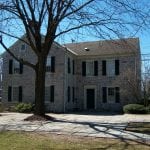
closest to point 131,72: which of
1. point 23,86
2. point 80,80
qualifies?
point 80,80

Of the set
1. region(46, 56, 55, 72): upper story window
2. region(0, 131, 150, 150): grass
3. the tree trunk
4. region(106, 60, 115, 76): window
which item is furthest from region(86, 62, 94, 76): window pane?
region(0, 131, 150, 150): grass

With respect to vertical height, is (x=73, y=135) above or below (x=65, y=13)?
below

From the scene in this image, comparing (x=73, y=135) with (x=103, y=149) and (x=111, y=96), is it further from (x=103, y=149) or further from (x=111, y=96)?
(x=111, y=96)

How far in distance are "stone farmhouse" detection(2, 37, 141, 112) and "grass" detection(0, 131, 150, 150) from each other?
19.2 m

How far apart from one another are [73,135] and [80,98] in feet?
74.3

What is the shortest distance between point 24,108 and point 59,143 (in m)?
20.1

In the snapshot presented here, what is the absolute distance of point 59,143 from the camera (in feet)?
46.6

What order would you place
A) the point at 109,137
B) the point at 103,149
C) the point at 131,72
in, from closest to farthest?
1. the point at 103,149
2. the point at 109,137
3. the point at 131,72

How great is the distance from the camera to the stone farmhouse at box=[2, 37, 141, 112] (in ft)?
117

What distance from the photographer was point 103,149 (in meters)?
12.9

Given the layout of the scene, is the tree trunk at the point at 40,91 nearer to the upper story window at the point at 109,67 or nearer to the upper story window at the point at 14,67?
→ the upper story window at the point at 14,67

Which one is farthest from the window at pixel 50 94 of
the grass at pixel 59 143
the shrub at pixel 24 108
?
the grass at pixel 59 143

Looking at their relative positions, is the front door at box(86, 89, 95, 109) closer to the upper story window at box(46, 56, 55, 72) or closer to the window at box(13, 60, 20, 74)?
the upper story window at box(46, 56, 55, 72)

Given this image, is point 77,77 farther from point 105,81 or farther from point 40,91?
point 40,91
